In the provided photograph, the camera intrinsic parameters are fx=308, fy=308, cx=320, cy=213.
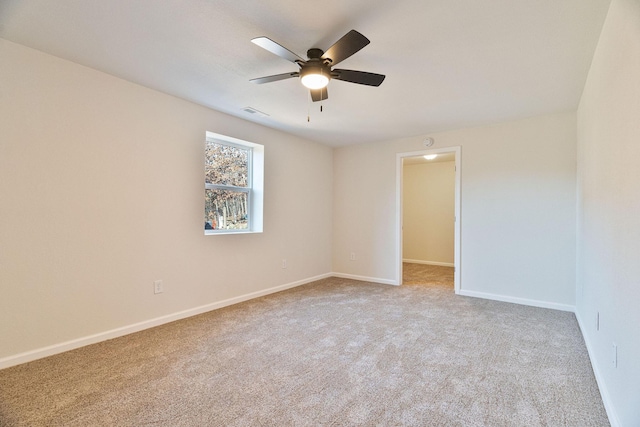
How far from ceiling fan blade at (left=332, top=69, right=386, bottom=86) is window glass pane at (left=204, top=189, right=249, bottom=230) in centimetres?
220

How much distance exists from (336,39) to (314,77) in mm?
292

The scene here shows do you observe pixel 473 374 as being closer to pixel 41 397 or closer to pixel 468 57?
pixel 468 57

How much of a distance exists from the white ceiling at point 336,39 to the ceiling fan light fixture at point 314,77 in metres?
0.20

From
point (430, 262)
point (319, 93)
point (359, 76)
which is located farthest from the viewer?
point (430, 262)

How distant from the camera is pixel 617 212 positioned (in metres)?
1.66

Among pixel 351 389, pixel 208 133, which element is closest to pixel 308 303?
pixel 351 389

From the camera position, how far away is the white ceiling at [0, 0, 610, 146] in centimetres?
185

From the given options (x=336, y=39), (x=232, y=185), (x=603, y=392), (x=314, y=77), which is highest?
(x=336, y=39)

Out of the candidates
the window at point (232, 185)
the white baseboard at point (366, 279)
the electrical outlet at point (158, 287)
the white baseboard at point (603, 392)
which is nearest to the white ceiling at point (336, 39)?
the window at point (232, 185)

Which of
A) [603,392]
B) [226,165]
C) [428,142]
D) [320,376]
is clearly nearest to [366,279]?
[428,142]

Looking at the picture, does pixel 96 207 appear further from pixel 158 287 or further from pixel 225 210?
pixel 225 210

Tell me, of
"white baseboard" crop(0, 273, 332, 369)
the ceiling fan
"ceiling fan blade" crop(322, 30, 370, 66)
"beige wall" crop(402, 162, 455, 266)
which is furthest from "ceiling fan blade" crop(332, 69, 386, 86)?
"beige wall" crop(402, 162, 455, 266)

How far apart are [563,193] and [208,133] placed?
4.31m

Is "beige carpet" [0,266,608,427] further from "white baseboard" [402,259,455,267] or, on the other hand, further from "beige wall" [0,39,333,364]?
"white baseboard" [402,259,455,267]
